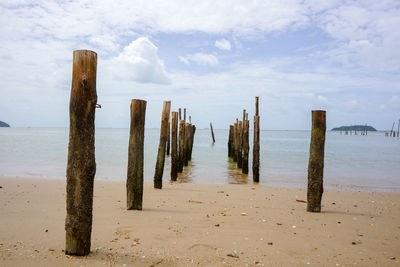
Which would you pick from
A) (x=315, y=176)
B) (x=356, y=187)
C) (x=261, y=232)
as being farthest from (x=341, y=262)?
(x=356, y=187)

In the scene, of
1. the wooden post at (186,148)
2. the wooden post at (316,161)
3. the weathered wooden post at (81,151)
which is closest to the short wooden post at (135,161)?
the weathered wooden post at (81,151)

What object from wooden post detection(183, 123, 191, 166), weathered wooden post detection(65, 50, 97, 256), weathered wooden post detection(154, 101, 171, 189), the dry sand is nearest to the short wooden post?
the dry sand

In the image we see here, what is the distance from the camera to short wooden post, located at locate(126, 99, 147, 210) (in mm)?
5977

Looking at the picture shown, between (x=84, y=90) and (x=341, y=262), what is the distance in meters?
3.61

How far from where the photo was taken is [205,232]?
15.4 ft

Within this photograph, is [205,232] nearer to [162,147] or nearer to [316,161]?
[316,161]

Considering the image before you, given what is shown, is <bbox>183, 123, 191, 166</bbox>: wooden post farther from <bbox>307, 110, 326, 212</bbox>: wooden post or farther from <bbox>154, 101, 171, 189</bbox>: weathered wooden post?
<bbox>307, 110, 326, 212</bbox>: wooden post

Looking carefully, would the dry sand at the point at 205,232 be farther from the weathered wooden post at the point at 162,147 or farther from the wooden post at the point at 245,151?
the wooden post at the point at 245,151

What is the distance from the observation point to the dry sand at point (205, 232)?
3.71 metres

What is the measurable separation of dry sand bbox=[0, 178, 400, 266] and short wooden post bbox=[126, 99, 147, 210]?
0.81 feet

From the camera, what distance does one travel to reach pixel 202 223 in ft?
17.1

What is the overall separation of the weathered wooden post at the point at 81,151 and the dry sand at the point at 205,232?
0.86 ft

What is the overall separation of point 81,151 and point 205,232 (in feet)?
7.43

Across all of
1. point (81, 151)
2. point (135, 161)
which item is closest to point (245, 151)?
point (135, 161)
